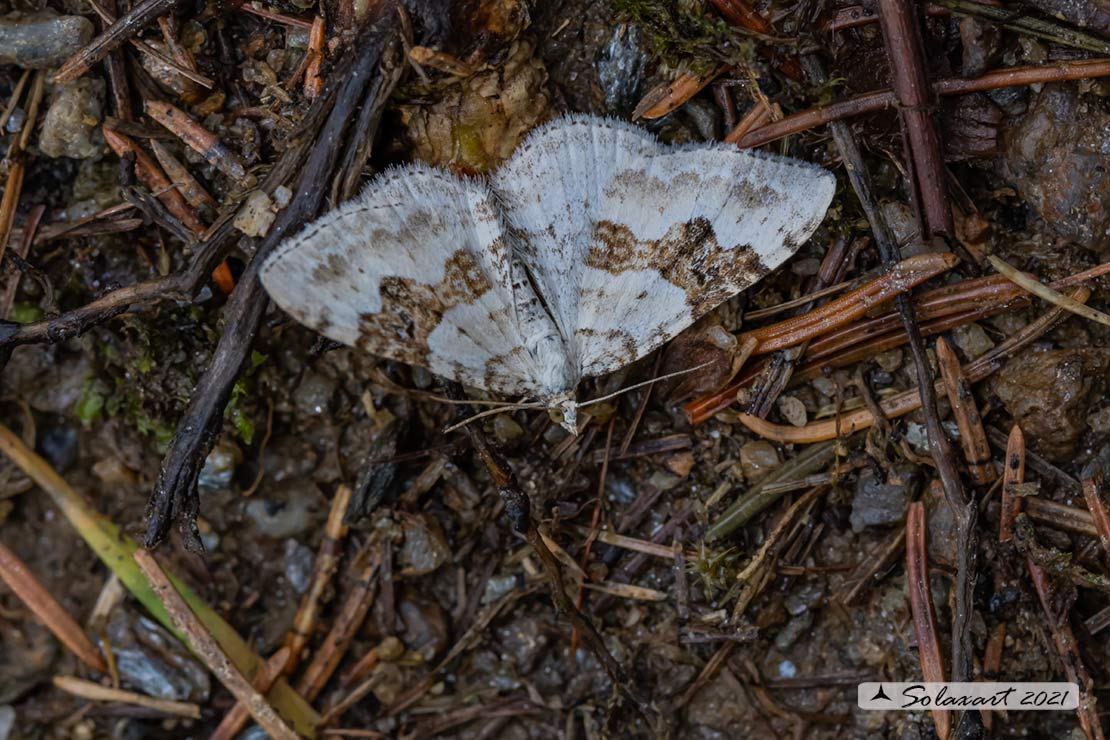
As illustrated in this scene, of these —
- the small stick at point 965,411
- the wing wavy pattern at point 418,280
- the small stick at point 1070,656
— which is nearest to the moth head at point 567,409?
the wing wavy pattern at point 418,280

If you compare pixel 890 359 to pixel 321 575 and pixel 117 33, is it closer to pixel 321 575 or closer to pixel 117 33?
pixel 321 575

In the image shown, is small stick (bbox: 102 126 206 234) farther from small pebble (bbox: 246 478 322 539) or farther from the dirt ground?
small pebble (bbox: 246 478 322 539)

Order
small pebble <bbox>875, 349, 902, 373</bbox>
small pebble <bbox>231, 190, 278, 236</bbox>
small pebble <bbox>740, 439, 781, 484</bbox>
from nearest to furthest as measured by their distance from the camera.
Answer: small pebble <bbox>231, 190, 278, 236</bbox> → small pebble <bbox>875, 349, 902, 373</bbox> → small pebble <bbox>740, 439, 781, 484</bbox>

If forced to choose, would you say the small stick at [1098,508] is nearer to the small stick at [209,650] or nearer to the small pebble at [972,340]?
the small pebble at [972,340]

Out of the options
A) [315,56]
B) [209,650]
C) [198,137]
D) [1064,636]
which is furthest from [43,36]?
[1064,636]

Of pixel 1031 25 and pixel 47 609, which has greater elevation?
pixel 1031 25

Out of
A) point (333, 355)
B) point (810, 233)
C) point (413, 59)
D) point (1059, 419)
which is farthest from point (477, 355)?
point (1059, 419)

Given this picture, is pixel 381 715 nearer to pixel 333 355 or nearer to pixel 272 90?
pixel 333 355

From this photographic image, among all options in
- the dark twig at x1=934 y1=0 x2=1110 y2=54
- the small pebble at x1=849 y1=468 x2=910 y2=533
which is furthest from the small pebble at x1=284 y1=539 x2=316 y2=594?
the dark twig at x1=934 y1=0 x2=1110 y2=54
